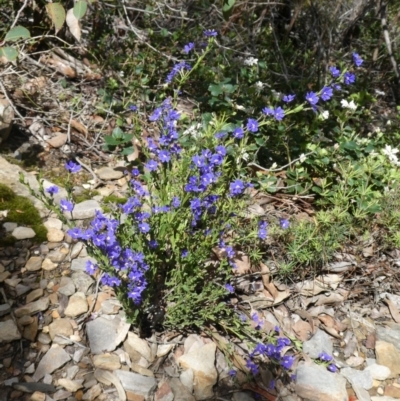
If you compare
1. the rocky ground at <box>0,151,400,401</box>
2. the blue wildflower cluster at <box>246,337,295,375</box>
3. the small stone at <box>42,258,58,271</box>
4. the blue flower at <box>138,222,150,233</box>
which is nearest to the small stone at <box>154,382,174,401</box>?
the rocky ground at <box>0,151,400,401</box>

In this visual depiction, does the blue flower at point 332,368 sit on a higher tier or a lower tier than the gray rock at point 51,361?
higher

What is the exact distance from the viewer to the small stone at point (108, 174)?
3191mm

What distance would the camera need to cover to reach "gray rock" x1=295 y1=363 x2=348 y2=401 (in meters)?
2.27

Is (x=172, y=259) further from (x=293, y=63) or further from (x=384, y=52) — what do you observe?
(x=384, y=52)

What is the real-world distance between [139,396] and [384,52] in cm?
416

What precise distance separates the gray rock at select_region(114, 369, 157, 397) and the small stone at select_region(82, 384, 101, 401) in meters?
0.10

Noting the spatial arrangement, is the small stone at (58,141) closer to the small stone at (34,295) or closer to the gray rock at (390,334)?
the small stone at (34,295)

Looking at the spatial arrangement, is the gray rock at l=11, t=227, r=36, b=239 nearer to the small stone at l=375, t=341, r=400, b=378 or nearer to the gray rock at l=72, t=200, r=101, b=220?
the gray rock at l=72, t=200, r=101, b=220

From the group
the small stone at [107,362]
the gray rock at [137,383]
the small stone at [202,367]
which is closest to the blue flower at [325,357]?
the small stone at [202,367]

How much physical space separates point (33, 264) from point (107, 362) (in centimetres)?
69

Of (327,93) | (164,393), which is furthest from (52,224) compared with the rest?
(327,93)

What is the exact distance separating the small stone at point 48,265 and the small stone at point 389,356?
176 centimetres

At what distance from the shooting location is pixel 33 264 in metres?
2.54

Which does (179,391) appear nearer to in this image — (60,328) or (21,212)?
(60,328)
